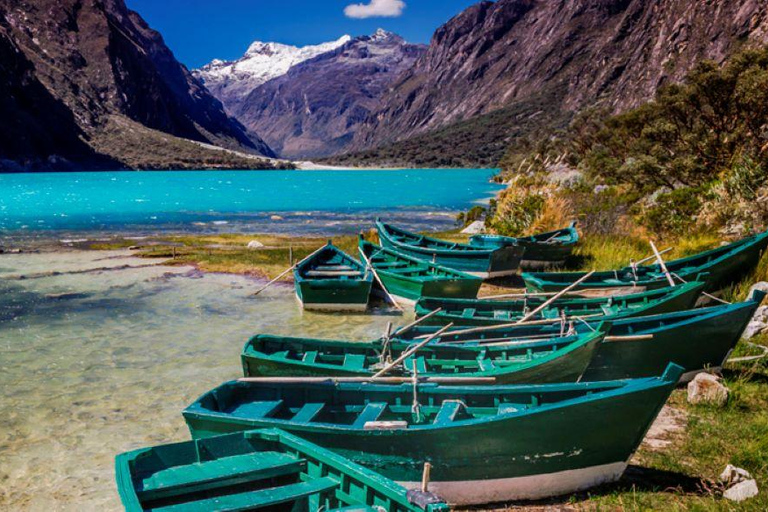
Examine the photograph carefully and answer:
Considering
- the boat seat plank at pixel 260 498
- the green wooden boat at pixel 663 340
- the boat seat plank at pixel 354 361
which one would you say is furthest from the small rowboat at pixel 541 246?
the boat seat plank at pixel 260 498

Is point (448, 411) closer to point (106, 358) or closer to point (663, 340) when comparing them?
point (663, 340)

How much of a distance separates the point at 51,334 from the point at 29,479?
714 centimetres

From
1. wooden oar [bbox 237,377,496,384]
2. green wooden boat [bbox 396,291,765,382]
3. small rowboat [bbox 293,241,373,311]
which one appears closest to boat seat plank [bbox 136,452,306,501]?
wooden oar [bbox 237,377,496,384]

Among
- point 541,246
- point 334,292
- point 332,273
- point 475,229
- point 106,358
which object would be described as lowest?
point 106,358

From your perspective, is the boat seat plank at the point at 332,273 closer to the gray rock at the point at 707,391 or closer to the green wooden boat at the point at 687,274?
the green wooden boat at the point at 687,274

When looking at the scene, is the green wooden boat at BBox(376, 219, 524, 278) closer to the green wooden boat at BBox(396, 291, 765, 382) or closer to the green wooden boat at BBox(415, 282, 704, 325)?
the green wooden boat at BBox(415, 282, 704, 325)

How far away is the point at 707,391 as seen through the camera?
8.53m

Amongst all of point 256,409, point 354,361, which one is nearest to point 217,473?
point 256,409

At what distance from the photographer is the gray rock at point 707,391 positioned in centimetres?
845

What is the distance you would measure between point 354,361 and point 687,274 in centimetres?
821

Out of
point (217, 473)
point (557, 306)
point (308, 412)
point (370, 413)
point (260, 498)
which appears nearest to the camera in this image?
point (260, 498)

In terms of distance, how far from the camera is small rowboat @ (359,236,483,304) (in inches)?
584

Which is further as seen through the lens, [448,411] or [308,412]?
[308,412]

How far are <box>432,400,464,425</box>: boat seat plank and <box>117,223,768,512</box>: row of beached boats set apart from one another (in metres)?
0.02
